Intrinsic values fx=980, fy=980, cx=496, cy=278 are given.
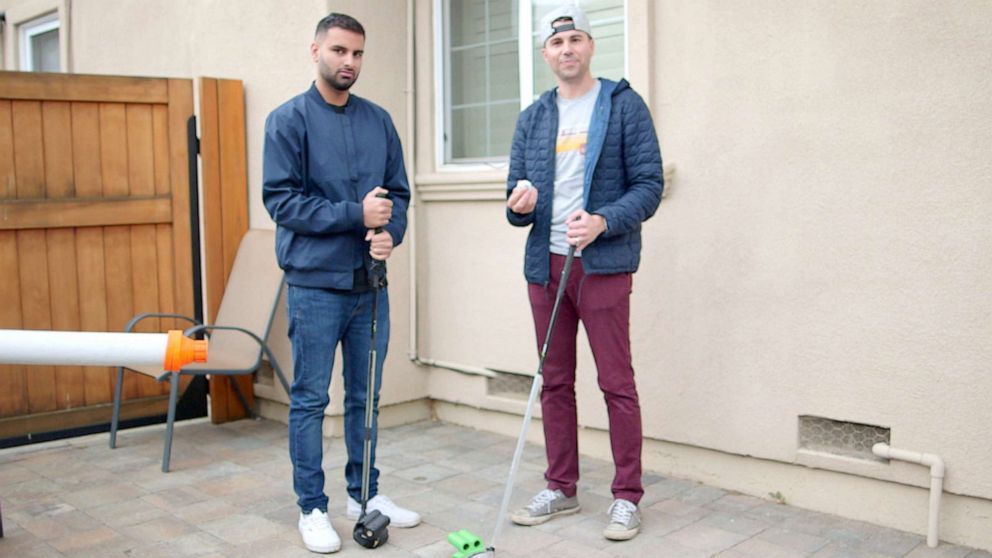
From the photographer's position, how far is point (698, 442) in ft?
14.0

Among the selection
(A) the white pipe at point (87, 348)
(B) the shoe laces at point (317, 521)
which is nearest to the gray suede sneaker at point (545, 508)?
(B) the shoe laces at point (317, 521)

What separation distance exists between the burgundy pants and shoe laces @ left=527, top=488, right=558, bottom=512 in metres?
0.28

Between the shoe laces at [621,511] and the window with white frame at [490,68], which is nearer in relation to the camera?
the shoe laces at [621,511]

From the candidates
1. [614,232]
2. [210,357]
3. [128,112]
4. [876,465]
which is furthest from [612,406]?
[128,112]

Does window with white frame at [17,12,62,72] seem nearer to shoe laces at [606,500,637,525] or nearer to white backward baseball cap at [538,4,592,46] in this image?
white backward baseball cap at [538,4,592,46]

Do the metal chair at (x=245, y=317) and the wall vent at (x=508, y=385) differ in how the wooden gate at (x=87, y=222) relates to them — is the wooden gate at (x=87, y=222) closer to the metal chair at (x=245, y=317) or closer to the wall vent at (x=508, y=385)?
the metal chair at (x=245, y=317)

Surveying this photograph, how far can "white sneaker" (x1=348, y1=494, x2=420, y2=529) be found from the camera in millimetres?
3795

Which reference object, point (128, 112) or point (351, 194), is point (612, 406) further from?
point (128, 112)

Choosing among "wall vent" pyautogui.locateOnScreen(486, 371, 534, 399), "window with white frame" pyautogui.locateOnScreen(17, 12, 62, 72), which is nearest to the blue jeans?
"wall vent" pyautogui.locateOnScreen(486, 371, 534, 399)

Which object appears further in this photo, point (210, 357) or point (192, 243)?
point (192, 243)

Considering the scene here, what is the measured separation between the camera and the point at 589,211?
3.66m

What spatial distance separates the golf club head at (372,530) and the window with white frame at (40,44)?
626 cm

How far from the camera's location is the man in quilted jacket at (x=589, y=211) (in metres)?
3.60

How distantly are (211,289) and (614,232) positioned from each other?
284 centimetres
